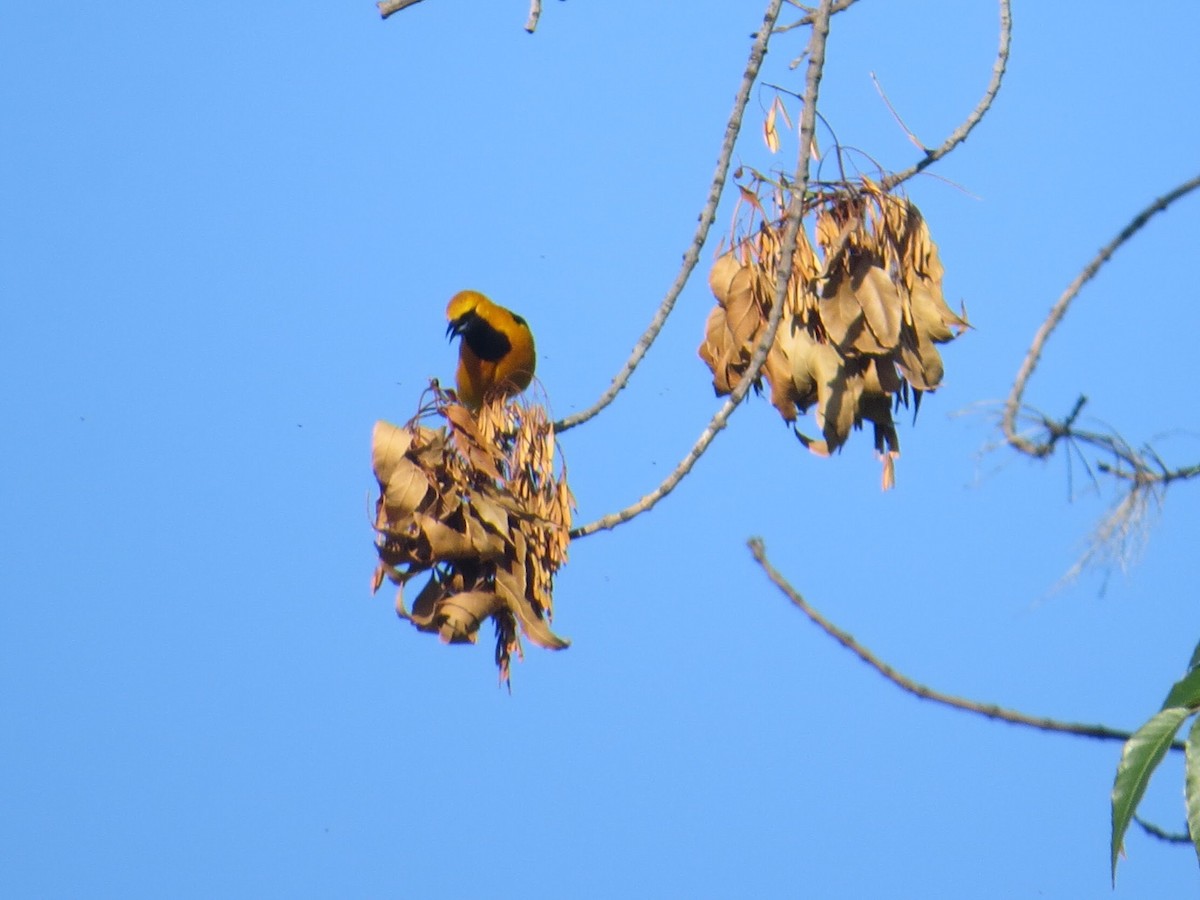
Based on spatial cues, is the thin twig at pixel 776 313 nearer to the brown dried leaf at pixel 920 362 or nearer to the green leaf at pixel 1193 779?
the brown dried leaf at pixel 920 362

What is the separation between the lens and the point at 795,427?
312cm

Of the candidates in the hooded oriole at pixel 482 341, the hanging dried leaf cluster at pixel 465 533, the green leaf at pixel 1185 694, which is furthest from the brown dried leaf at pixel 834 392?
the hooded oriole at pixel 482 341

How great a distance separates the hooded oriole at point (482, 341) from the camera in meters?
6.86

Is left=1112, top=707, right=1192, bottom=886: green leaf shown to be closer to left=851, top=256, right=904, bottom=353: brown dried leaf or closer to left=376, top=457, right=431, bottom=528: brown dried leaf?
left=851, top=256, right=904, bottom=353: brown dried leaf

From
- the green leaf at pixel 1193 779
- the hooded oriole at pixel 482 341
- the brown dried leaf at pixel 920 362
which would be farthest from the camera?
the hooded oriole at pixel 482 341

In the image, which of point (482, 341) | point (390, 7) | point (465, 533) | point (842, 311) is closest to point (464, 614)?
point (465, 533)

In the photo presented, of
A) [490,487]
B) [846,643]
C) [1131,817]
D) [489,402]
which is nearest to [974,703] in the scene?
[846,643]

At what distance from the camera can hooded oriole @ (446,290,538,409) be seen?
6.86 metres

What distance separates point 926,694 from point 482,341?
4.91 m

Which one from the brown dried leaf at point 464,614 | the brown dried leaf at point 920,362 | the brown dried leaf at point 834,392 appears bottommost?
the brown dried leaf at point 464,614

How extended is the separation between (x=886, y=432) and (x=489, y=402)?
0.86 meters

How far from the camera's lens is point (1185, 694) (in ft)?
6.11

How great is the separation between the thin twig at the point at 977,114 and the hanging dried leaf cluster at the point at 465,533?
3.01 ft

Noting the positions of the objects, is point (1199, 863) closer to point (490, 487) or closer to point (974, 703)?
point (974, 703)
